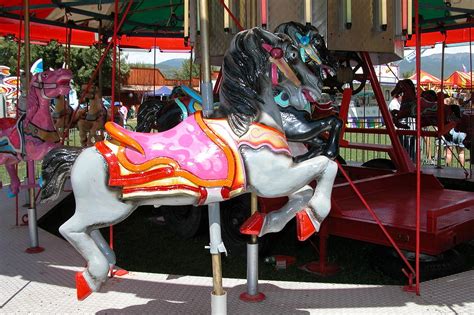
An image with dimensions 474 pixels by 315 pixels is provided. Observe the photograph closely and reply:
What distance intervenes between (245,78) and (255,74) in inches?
1.7

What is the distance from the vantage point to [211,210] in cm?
220

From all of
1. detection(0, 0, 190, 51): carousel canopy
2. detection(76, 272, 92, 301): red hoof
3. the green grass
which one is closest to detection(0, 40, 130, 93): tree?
detection(0, 0, 190, 51): carousel canopy

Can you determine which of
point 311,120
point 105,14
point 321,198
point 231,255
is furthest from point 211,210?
point 105,14

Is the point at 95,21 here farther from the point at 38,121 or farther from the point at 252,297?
the point at 252,297

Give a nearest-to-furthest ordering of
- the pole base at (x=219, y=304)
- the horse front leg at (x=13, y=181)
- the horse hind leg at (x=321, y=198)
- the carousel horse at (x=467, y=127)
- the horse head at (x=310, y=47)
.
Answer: the horse hind leg at (x=321, y=198) → the horse head at (x=310, y=47) → the pole base at (x=219, y=304) → the horse front leg at (x=13, y=181) → the carousel horse at (x=467, y=127)

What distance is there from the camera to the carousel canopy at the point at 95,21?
19.0 feet

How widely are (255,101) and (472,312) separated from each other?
1.60 metres

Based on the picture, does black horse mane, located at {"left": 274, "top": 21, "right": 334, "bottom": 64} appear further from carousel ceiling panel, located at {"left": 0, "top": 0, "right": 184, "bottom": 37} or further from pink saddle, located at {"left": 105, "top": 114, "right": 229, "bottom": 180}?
carousel ceiling panel, located at {"left": 0, "top": 0, "right": 184, "bottom": 37}

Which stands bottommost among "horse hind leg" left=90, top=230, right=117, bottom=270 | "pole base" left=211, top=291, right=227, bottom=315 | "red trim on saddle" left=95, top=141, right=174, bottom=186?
"pole base" left=211, top=291, right=227, bottom=315

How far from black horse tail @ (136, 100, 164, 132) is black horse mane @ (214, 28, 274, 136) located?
84.7 inches

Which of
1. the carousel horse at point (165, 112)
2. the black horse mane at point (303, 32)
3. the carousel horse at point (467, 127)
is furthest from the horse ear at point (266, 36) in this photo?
the carousel horse at point (467, 127)

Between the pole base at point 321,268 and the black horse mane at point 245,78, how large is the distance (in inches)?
82.4

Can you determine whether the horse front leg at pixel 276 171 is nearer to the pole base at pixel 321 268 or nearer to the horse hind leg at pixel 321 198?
the horse hind leg at pixel 321 198

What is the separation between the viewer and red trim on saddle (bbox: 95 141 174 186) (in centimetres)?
191
